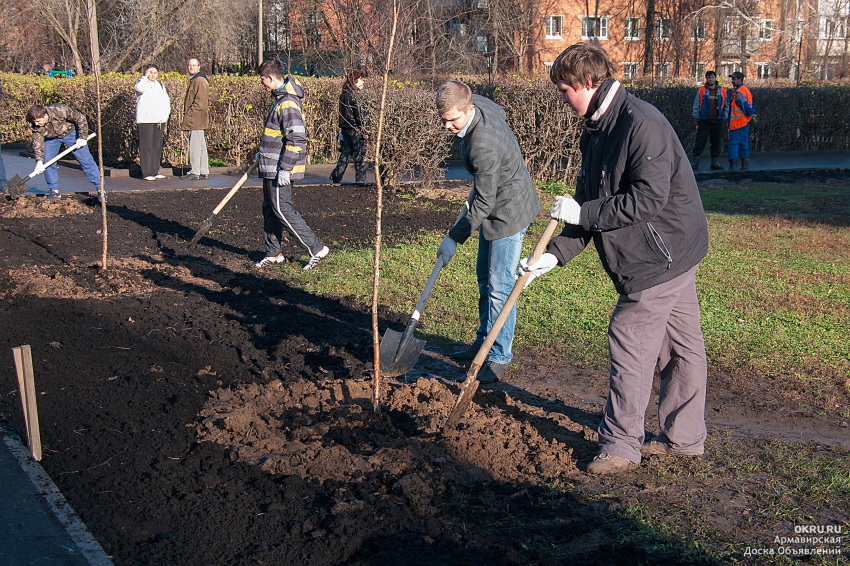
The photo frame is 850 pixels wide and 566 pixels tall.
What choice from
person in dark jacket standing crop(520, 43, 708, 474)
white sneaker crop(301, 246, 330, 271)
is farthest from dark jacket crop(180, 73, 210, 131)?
person in dark jacket standing crop(520, 43, 708, 474)

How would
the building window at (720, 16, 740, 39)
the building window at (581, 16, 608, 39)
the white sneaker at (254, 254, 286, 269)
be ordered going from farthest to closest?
the building window at (581, 16, 608, 39) → the building window at (720, 16, 740, 39) → the white sneaker at (254, 254, 286, 269)

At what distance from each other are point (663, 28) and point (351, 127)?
37445mm

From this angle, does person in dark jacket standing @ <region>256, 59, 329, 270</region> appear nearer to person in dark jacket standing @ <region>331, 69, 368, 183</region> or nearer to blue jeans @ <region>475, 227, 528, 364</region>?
blue jeans @ <region>475, 227, 528, 364</region>

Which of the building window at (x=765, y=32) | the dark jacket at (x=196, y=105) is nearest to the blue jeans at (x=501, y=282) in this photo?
the dark jacket at (x=196, y=105)

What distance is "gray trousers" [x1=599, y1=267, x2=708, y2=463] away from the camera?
11.1 feet

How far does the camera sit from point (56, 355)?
4.95 m

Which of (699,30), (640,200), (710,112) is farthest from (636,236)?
(699,30)

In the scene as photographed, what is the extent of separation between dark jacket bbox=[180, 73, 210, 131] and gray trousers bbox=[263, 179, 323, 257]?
6.77 meters

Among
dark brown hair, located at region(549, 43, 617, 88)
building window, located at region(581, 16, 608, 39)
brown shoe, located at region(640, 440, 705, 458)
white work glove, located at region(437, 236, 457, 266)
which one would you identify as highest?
building window, located at region(581, 16, 608, 39)

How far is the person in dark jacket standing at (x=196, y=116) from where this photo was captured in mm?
13445

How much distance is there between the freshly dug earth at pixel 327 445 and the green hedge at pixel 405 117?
412 centimetres

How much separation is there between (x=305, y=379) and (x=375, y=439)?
1.06m

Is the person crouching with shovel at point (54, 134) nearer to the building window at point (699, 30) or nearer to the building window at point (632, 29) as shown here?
the building window at point (699, 30)

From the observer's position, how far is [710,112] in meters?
16.2
